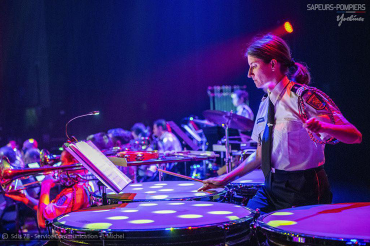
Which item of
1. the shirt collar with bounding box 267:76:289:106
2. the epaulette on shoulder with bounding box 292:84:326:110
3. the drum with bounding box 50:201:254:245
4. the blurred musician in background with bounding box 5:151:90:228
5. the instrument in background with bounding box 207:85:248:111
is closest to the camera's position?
the drum with bounding box 50:201:254:245

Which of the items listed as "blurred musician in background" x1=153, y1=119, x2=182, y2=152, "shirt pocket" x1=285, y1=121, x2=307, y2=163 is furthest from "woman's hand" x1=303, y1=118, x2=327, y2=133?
"blurred musician in background" x1=153, y1=119, x2=182, y2=152

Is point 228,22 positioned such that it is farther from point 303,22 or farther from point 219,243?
point 219,243

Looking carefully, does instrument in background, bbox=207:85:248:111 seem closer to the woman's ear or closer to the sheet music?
the woman's ear

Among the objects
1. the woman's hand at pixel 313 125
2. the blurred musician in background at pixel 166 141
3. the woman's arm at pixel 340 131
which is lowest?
the blurred musician in background at pixel 166 141

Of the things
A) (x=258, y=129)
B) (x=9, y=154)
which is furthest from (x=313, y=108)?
(x=9, y=154)

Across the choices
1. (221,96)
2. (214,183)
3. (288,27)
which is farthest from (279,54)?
(221,96)

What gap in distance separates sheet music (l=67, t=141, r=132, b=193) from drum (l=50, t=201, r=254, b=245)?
0.45ft

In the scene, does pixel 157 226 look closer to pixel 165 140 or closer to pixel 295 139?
pixel 295 139

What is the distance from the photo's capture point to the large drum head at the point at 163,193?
1976mm

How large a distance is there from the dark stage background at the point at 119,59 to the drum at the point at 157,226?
6.24 m

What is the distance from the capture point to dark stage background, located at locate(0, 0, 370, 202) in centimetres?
876

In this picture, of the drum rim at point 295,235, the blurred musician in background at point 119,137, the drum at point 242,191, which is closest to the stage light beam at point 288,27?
the blurred musician in background at point 119,137

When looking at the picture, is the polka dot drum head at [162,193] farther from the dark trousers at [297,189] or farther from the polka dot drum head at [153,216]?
the dark trousers at [297,189]

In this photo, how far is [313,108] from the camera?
5.60 feet
